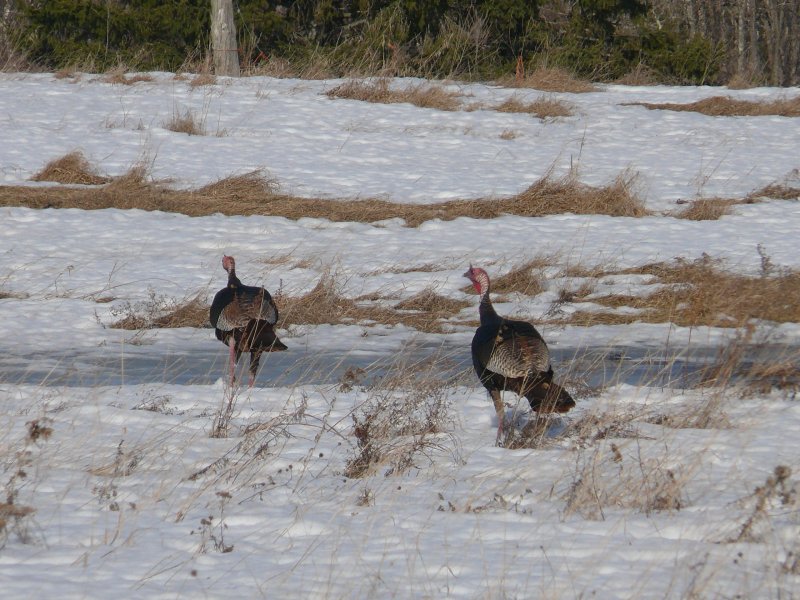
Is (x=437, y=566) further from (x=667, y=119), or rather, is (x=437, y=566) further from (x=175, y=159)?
(x=667, y=119)

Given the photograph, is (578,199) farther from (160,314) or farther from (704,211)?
(160,314)

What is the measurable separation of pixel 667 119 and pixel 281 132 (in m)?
6.36

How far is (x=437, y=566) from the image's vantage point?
3.69 meters

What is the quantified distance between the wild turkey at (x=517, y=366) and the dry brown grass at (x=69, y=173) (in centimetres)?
922

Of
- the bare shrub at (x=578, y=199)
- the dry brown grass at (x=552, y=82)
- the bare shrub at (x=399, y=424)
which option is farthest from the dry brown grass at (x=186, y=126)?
the bare shrub at (x=399, y=424)

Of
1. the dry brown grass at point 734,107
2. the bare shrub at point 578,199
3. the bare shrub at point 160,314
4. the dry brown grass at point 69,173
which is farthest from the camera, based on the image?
the dry brown grass at point 734,107

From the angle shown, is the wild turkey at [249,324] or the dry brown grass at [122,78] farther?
the dry brown grass at [122,78]

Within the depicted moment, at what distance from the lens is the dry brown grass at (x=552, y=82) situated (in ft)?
65.8

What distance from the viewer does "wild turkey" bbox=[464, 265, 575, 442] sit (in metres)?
5.60

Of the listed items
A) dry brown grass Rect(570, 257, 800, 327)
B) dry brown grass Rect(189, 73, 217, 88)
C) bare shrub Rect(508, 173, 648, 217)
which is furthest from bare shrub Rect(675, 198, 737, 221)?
dry brown grass Rect(189, 73, 217, 88)

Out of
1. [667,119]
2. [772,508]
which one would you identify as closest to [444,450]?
[772,508]

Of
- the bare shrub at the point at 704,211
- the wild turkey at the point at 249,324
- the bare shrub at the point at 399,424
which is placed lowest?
the bare shrub at the point at 704,211

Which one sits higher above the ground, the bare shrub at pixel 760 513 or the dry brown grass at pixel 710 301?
the bare shrub at pixel 760 513

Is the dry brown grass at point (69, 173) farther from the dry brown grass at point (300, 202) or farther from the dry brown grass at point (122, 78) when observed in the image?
the dry brown grass at point (122, 78)
